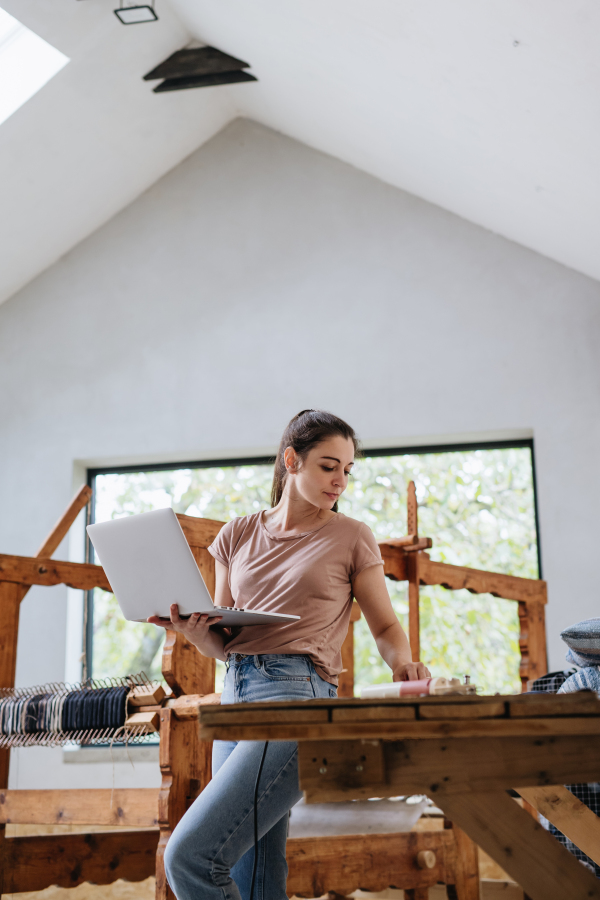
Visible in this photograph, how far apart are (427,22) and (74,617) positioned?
3141 millimetres

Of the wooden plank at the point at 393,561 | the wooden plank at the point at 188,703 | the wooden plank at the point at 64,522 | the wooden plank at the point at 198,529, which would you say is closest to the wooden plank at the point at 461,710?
the wooden plank at the point at 188,703

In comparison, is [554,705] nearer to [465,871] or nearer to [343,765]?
[343,765]

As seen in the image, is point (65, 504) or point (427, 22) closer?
point (427, 22)

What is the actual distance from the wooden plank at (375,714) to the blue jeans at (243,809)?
0.42 meters

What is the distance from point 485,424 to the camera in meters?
4.05

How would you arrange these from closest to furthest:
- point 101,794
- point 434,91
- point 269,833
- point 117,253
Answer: point 269,833, point 101,794, point 434,91, point 117,253

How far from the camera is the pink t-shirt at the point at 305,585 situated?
5.16 feet

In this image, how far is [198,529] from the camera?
245cm

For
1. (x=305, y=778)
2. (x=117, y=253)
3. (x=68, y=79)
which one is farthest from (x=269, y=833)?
(x=117, y=253)

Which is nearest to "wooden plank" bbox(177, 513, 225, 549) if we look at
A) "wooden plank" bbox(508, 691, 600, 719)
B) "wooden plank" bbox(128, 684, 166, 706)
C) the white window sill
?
"wooden plank" bbox(128, 684, 166, 706)

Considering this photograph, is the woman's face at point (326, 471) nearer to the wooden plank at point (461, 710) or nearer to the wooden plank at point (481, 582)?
the wooden plank at point (461, 710)

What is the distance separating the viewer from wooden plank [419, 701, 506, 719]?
1054 millimetres

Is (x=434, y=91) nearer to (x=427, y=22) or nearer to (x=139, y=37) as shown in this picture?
(x=427, y=22)

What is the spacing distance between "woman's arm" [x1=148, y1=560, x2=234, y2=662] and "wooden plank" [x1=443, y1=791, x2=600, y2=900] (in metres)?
0.58
